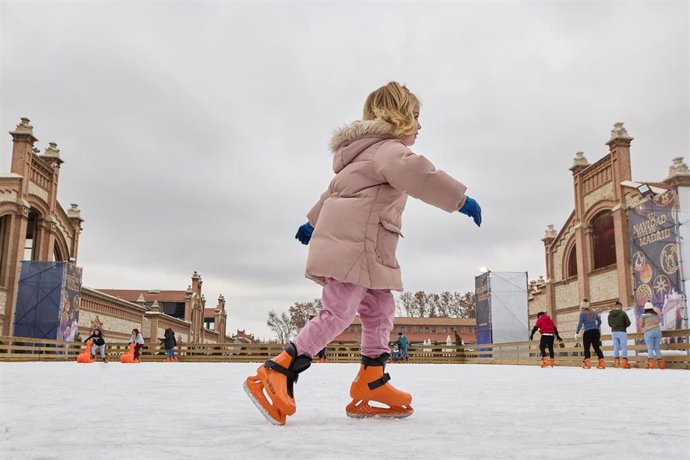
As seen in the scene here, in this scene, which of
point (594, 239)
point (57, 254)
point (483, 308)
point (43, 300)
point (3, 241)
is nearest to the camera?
point (3, 241)

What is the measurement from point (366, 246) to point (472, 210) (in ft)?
1.74

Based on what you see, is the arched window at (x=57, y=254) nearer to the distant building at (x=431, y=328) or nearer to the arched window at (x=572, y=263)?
the arched window at (x=572, y=263)

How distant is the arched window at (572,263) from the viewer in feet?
83.4

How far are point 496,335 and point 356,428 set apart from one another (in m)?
20.6

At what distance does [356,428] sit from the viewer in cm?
211

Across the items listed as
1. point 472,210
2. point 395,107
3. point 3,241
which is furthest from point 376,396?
point 3,241

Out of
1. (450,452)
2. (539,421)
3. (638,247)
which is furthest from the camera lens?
(638,247)

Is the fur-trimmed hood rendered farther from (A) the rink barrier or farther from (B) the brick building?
(B) the brick building

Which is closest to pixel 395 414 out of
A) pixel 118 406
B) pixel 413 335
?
pixel 118 406

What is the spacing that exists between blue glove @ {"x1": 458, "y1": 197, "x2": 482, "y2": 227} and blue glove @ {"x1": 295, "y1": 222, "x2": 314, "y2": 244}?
887 millimetres

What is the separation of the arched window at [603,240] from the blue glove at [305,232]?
2148 cm

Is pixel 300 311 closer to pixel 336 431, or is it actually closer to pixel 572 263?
pixel 572 263

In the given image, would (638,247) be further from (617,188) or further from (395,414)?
(395,414)

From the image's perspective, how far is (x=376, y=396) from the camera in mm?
2514
